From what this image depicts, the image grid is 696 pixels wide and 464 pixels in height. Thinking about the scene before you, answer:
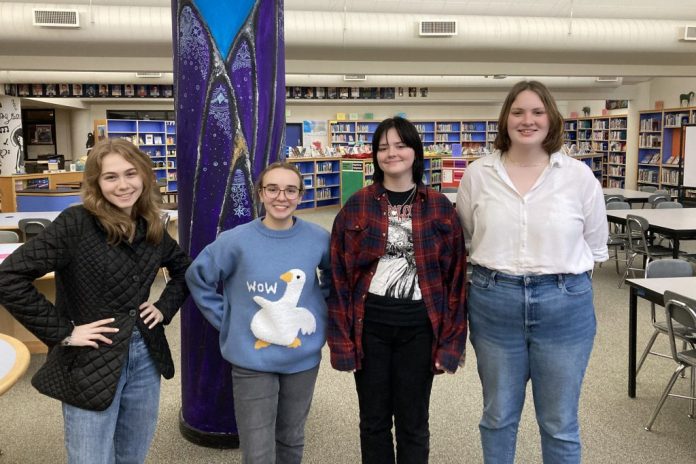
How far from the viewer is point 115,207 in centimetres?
196

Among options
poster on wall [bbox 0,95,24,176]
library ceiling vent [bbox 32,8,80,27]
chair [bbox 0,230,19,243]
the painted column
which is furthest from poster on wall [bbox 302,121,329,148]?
the painted column

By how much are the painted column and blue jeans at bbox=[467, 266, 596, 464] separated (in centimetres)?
127

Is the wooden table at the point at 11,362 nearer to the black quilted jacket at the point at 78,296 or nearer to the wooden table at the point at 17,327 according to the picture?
the black quilted jacket at the point at 78,296

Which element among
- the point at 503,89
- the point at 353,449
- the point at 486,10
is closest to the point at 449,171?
the point at 486,10

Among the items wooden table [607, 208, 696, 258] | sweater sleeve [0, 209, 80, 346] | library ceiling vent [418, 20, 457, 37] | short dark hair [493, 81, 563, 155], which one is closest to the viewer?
sweater sleeve [0, 209, 80, 346]

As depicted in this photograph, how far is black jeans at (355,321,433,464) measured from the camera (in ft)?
6.98

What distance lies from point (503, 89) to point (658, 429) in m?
14.0

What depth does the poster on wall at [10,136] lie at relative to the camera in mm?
12672

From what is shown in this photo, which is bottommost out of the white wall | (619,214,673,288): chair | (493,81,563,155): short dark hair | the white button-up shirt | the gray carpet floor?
the gray carpet floor

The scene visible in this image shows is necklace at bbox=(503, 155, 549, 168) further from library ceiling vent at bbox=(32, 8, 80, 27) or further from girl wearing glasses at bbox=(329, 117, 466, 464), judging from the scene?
library ceiling vent at bbox=(32, 8, 80, 27)

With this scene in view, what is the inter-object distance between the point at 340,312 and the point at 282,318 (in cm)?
20

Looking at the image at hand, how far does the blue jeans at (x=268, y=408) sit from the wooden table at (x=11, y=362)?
2.24 feet

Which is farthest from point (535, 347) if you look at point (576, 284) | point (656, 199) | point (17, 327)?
point (656, 199)

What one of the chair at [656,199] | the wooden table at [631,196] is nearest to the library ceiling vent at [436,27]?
the wooden table at [631,196]
